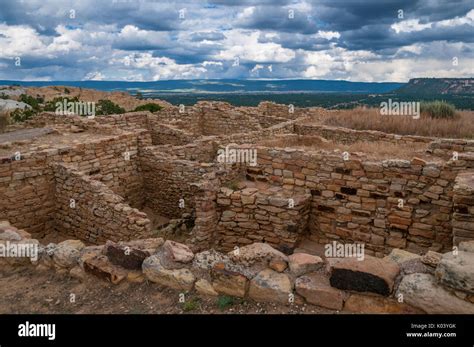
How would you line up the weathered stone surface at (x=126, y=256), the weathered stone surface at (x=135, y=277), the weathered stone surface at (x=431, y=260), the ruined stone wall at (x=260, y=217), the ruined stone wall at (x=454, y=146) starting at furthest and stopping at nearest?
the ruined stone wall at (x=454, y=146)
the ruined stone wall at (x=260, y=217)
the weathered stone surface at (x=126, y=256)
the weathered stone surface at (x=135, y=277)
the weathered stone surface at (x=431, y=260)

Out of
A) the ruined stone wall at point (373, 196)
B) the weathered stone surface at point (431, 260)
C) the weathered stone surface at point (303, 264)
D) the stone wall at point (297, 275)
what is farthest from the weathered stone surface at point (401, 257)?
the ruined stone wall at point (373, 196)

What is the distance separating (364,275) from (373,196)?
4.50 metres

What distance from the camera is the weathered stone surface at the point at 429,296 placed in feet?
11.9

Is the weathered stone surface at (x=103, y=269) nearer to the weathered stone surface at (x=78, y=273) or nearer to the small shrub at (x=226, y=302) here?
the weathered stone surface at (x=78, y=273)

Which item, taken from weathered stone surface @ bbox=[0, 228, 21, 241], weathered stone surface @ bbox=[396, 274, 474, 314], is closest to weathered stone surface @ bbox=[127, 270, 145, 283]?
weathered stone surface @ bbox=[0, 228, 21, 241]

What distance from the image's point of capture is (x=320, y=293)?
13.5 feet

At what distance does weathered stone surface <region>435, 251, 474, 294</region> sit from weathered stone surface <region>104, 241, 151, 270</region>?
3.21 m

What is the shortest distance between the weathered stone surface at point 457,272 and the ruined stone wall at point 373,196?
402 cm

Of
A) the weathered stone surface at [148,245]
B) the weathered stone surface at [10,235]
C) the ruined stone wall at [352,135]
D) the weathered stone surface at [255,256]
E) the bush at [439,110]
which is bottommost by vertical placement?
the weathered stone surface at [10,235]

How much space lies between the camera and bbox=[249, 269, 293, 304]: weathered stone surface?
420 cm

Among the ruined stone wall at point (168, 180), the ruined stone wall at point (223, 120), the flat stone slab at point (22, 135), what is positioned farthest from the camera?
the ruined stone wall at point (223, 120)

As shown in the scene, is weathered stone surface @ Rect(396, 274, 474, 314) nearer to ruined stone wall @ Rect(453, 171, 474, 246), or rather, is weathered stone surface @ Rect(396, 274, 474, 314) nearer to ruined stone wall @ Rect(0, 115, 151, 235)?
ruined stone wall @ Rect(453, 171, 474, 246)

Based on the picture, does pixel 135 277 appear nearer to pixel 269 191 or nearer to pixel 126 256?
pixel 126 256

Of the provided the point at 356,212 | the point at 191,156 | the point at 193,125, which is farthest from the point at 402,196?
the point at 193,125
